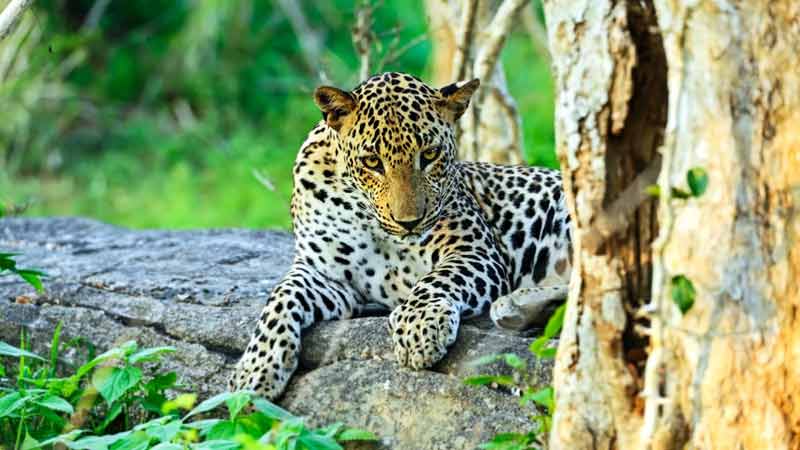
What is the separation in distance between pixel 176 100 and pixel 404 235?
1313cm

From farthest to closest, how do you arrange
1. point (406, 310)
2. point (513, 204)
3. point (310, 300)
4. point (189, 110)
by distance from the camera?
point (189, 110)
point (513, 204)
point (310, 300)
point (406, 310)

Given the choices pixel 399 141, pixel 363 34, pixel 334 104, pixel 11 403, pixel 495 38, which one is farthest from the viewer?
pixel 363 34

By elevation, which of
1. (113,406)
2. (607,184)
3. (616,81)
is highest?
(616,81)

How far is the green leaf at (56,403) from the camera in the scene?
6505 mm

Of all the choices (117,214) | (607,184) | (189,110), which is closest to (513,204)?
→ (607,184)

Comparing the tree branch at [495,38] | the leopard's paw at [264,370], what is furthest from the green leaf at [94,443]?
the tree branch at [495,38]

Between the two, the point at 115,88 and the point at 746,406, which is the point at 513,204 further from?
the point at 115,88

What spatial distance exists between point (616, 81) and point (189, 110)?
15412 mm

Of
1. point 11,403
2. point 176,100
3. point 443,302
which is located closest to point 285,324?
point 443,302

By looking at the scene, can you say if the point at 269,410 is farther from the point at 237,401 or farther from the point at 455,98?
the point at 455,98

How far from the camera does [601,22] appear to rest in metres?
4.88

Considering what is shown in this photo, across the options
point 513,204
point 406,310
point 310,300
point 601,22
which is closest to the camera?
point 601,22

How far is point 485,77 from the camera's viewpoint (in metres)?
10.9

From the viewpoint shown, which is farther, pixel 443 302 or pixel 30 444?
pixel 443 302
